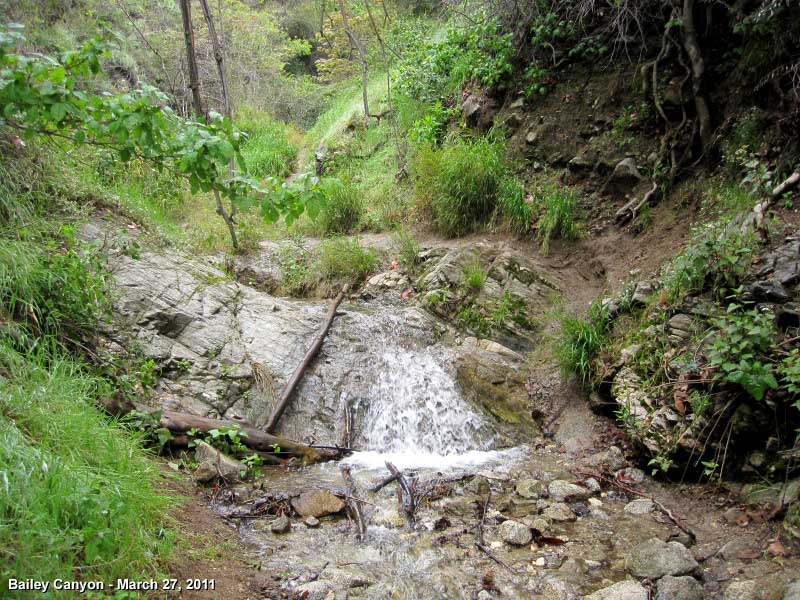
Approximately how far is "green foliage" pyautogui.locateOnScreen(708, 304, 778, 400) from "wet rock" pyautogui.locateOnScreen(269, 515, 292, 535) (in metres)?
3.06

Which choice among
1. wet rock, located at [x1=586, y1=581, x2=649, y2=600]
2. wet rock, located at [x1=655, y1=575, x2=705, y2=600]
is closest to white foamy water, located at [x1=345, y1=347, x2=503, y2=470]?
wet rock, located at [x1=586, y1=581, x2=649, y2=600]

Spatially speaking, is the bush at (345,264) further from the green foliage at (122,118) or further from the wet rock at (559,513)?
the green foliage at (122,118)

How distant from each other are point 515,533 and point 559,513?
0.44m

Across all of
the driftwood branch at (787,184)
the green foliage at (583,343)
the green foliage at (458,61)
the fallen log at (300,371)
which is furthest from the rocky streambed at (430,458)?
the green foliage at (458,61)

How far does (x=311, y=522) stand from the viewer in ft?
12.1

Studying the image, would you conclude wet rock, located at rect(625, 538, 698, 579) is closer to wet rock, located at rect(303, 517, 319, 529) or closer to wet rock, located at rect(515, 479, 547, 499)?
wet rock, located at rect(515, 479, 547, 499)

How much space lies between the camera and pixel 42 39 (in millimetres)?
8625

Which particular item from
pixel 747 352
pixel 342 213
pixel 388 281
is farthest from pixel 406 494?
pixel 342 213

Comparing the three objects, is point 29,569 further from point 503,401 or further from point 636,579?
point 503,401

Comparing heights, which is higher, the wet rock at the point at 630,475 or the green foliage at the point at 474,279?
the green foliage at the point at 474,279

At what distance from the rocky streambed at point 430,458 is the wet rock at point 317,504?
12 mm

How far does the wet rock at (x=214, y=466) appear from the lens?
393 cm

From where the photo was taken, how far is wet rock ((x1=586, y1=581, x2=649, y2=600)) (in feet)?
9.60

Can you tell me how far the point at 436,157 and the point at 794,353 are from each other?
5770 millimetres
